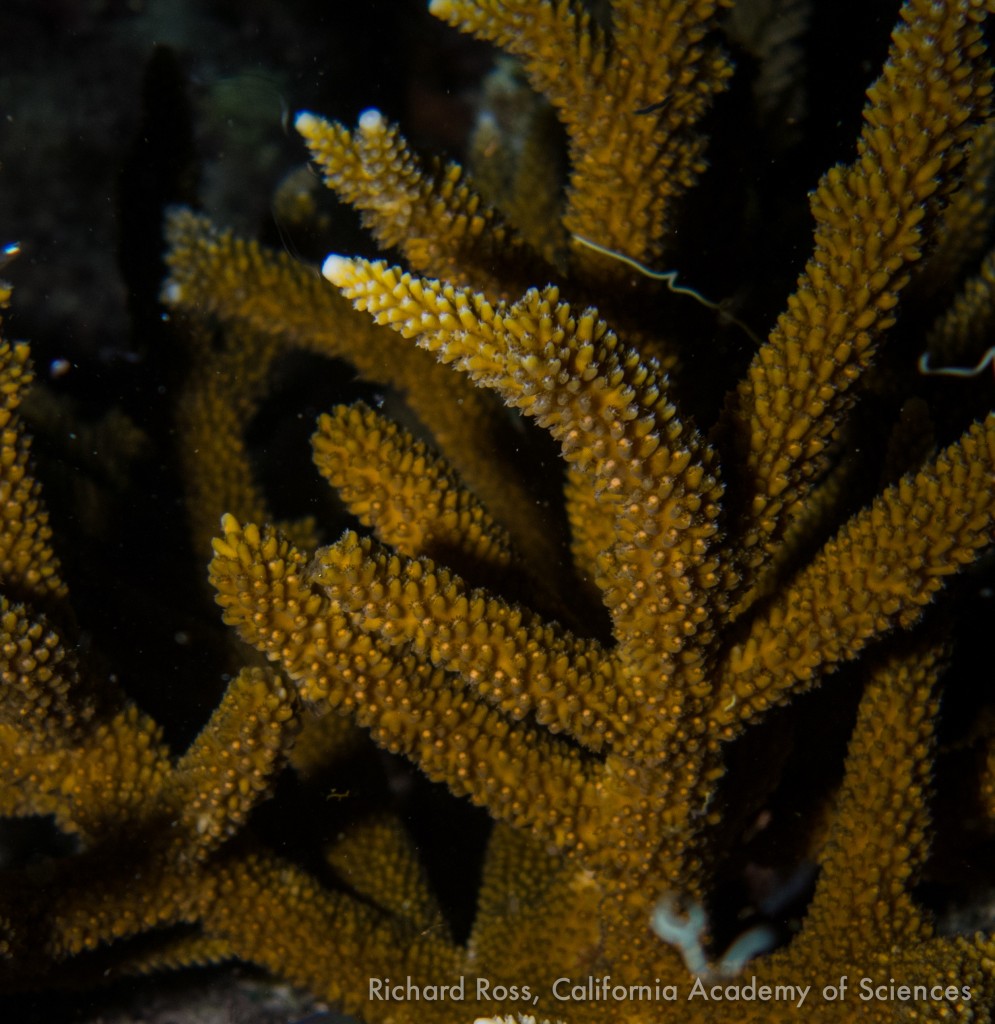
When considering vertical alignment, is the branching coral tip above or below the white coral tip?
below

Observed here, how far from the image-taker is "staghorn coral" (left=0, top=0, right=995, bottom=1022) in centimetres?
130

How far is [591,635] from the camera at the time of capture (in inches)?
82.2

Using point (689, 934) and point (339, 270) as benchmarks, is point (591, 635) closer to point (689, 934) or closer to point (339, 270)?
point (689, 934)

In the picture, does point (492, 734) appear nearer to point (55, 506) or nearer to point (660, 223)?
point (660, 223)

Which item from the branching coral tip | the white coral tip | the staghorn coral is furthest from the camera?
the branching coral tip

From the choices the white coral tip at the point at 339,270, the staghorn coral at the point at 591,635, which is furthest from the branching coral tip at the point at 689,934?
the white coral tip at the point at 339,270

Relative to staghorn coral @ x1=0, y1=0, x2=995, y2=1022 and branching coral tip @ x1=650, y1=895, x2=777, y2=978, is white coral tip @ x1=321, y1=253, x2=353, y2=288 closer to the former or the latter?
staghorn coral @ x1=0, y1=0, x2=995, y2=1022

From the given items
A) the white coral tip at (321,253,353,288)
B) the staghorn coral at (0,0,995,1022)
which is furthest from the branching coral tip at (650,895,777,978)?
the white coral tip at (321,253,353,288)

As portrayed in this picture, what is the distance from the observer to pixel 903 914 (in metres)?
1.68

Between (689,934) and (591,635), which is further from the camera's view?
(591,635)

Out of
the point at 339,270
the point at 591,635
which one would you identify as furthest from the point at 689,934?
the point at 339,270

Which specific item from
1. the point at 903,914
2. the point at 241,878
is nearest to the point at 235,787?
the point at 241,878

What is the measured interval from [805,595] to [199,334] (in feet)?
6.61

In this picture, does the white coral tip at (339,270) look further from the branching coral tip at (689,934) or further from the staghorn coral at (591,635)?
the branching coral tip at (689,934)
